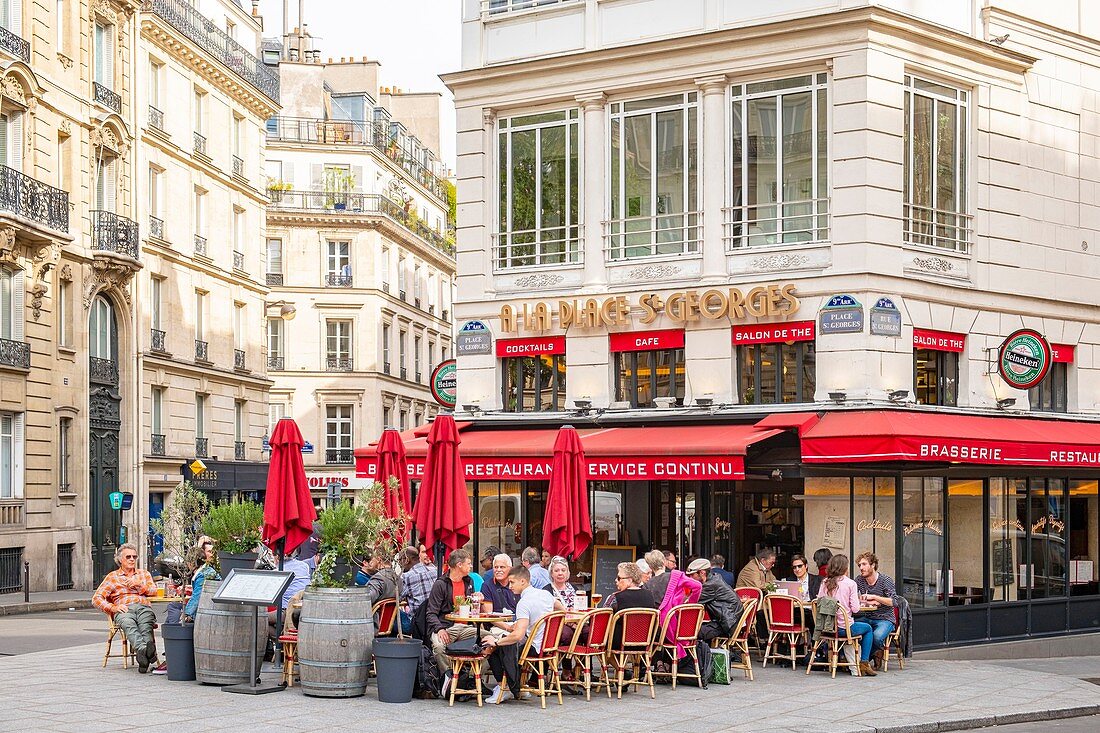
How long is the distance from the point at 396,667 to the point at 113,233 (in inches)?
1027

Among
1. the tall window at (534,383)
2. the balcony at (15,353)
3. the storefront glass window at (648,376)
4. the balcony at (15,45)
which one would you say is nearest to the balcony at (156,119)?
A: the balcony at (15,45)

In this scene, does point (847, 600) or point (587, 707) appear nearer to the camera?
point (587, 707)

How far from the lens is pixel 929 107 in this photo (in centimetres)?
2147

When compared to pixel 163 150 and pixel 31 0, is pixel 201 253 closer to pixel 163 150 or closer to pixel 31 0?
pixel 163 150

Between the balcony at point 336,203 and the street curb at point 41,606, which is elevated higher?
the balcony at point 336,203

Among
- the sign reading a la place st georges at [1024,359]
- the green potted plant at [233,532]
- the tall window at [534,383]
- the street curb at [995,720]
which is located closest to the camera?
the street curb at [995,720]

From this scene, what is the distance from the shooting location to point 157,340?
135ft

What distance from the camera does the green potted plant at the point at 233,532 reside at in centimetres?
1555

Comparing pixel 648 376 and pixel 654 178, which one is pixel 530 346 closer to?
pixel 648 376

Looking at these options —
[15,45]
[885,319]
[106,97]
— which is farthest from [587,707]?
[106,97]

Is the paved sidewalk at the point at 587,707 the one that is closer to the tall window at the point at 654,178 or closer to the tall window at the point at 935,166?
the tall window at the point at 935,166

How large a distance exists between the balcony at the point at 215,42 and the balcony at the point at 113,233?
6.35 meters

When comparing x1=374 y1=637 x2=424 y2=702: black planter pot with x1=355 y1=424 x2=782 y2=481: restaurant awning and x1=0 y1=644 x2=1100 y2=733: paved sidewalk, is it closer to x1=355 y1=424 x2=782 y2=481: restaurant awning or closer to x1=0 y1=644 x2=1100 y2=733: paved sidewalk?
x1=0 y1=644 x2=1100 y2=733: paved sidewalk

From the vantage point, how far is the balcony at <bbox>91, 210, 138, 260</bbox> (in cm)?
3694
